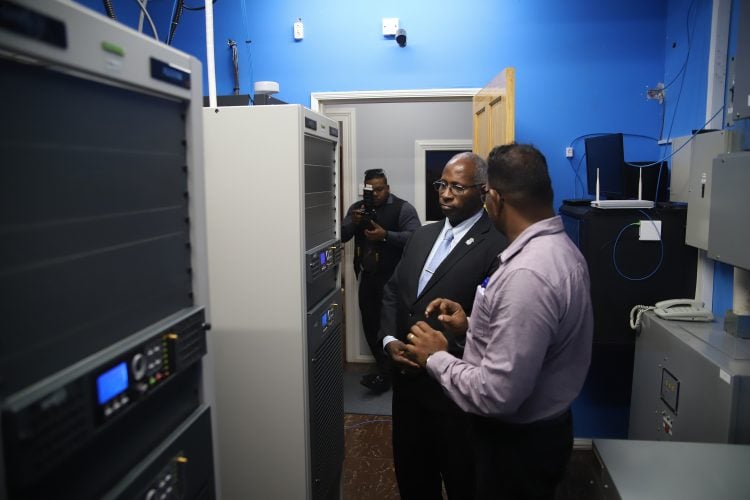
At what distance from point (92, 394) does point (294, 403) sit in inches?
43.8

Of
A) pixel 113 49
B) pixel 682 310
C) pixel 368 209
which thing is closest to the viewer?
pixel 113 49

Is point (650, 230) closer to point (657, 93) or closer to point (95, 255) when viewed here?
point (657, 93)

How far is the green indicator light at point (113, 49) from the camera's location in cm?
73

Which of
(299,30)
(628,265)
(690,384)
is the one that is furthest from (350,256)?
(690,384)

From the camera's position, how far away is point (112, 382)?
761 millimetres

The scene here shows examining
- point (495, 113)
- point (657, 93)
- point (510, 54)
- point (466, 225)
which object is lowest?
point (466, 225)

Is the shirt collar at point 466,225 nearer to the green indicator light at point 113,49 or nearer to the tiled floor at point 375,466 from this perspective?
the tiled floor at point 375,466

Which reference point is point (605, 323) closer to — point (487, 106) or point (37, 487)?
point (487, 106)

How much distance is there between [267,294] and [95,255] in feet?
3.21

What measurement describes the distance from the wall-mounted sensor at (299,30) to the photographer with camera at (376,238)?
0.97 m

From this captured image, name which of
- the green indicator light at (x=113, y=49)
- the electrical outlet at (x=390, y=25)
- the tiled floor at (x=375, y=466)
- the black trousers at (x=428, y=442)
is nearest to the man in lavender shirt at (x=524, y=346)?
the black trousers at (x=428, y=442)

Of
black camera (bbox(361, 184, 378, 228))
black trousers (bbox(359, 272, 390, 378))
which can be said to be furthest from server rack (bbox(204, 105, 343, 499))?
black trousers (bbox(359, 272, 390, 378))

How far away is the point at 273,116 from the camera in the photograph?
64.9 inches

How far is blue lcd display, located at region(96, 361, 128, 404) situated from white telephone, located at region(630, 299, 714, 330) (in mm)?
2296
